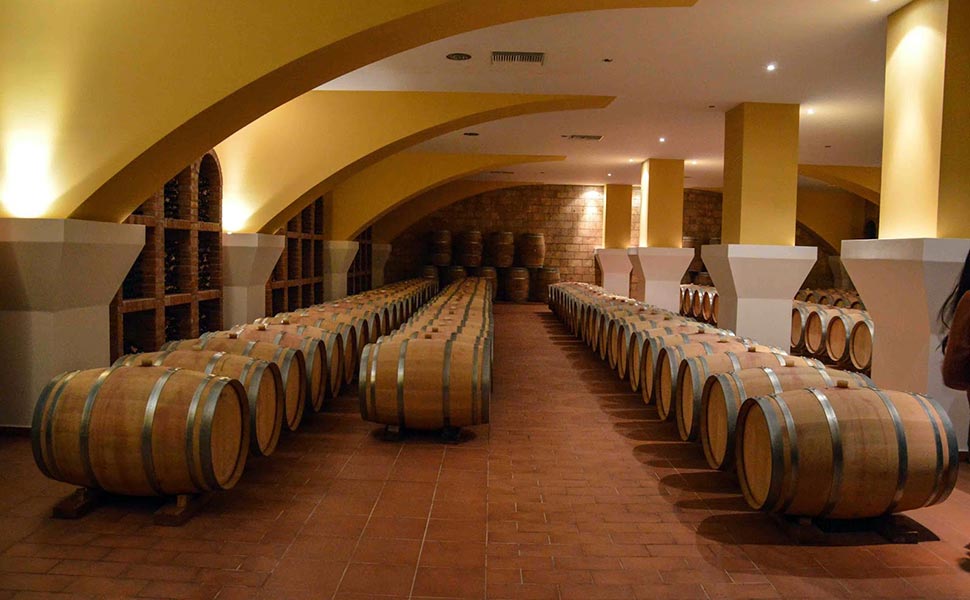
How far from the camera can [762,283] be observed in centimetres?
843

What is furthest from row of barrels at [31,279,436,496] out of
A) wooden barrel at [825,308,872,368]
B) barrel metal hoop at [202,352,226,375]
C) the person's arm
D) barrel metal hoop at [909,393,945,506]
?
wooden barrel at [825,308,872,368]

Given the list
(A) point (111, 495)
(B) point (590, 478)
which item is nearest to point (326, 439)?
(A) point (111, 495)

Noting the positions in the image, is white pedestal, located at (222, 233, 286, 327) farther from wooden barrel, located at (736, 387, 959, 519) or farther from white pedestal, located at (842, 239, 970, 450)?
wooden barrel, located at (736, 387, 959, 519)

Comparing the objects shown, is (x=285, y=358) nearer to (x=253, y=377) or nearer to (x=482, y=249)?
(x=253, y=377)

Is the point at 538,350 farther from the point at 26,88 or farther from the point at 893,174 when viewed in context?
the point at 26,88

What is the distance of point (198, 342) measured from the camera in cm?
510

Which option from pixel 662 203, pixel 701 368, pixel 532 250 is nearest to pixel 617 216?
pixel 532 250

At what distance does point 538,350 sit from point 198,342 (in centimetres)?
536

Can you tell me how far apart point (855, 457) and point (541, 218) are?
1713 cm

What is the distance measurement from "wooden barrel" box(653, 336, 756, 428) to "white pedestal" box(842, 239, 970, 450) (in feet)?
3.17

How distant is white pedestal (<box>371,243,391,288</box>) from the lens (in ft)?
55.6

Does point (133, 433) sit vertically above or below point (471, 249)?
below

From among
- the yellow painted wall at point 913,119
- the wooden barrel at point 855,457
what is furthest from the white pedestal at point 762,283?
the wooden barrel at point 855,457

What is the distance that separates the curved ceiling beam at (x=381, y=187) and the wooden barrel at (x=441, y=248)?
19.6ft
